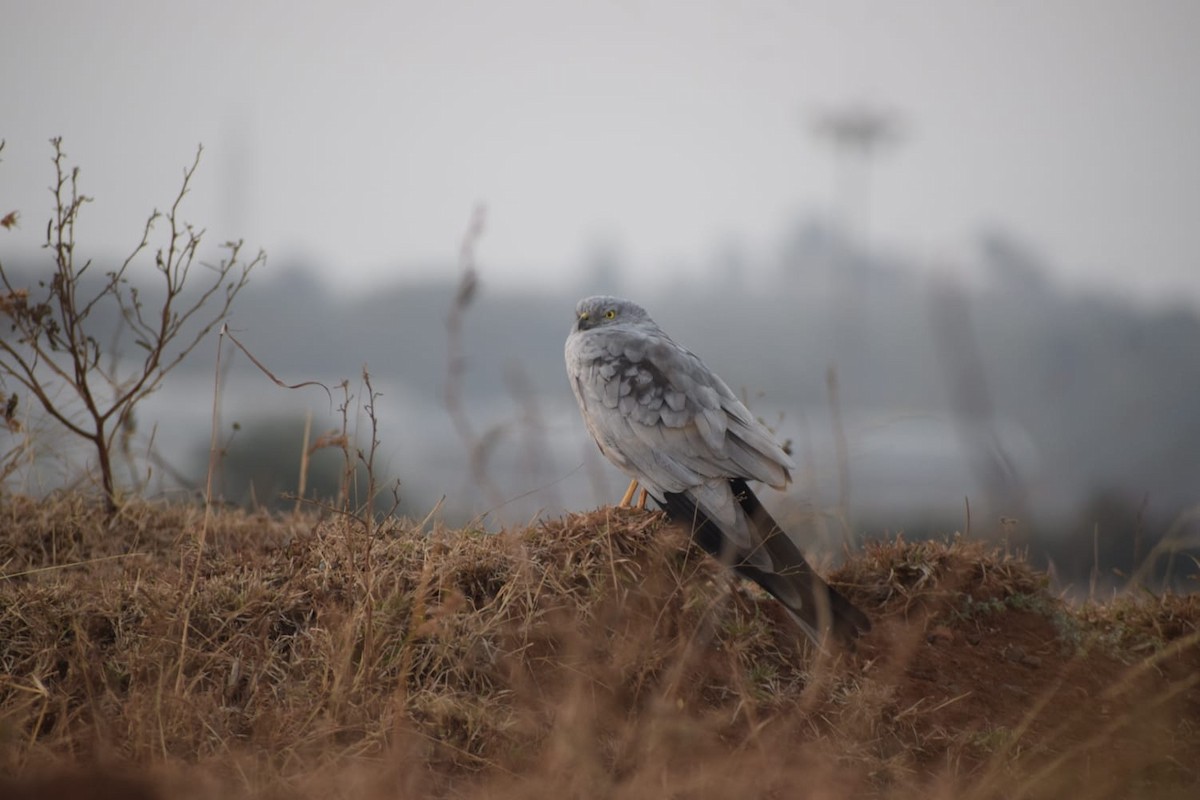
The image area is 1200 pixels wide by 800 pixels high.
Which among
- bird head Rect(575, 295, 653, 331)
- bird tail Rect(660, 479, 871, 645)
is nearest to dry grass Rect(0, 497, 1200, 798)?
bird tail Rect(660, 479, 871, 645)

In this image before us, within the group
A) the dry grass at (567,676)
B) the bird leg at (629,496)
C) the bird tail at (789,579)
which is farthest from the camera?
the bird leg at (629,496)

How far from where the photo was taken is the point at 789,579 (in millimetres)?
3449

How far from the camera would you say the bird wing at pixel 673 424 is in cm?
363

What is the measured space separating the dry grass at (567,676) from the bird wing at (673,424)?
233 mm

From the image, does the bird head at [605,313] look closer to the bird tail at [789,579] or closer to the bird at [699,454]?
the bird at [699,454]

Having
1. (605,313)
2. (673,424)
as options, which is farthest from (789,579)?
(605,313)

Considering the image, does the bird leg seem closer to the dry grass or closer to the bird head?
the dry grass

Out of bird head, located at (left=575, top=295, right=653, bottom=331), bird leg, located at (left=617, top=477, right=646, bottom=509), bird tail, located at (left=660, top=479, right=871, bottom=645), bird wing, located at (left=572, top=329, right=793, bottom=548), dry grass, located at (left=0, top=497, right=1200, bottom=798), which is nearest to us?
dry grass, located at (left=0, top=497, right=1200, bottom=798)

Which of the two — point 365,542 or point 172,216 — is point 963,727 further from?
point 172,216

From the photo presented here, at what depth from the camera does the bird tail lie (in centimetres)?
343

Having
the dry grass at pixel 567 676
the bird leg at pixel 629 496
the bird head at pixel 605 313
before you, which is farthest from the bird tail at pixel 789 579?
the bird head at pixel 605 313

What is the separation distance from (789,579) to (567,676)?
34.8 inches

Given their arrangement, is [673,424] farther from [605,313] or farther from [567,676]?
[567,676]

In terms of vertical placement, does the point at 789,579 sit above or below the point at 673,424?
below
